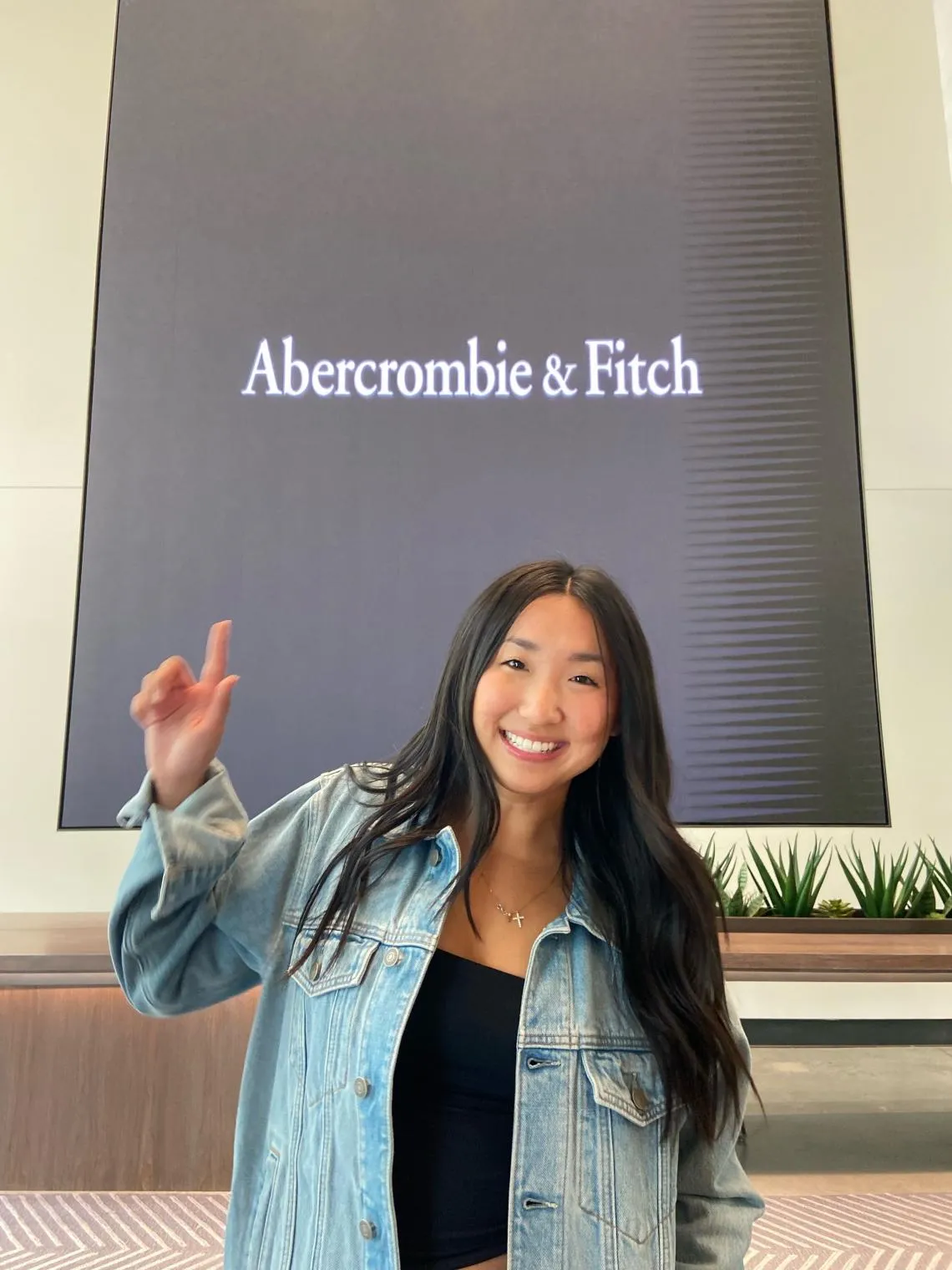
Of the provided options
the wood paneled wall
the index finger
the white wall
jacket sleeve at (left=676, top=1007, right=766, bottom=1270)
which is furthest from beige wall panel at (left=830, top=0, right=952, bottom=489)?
the index finger

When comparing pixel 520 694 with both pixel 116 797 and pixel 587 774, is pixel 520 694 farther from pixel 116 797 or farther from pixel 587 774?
pixel 116 797

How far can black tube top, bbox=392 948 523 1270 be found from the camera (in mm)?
869

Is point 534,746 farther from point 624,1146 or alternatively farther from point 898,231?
point 898,231

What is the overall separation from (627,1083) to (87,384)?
3930 mm

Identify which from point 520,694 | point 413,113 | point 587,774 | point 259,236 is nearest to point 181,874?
point 520,694

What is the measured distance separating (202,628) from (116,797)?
2.41ft

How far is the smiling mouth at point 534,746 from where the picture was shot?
95cm

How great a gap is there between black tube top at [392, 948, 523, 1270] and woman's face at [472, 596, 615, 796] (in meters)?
0.22

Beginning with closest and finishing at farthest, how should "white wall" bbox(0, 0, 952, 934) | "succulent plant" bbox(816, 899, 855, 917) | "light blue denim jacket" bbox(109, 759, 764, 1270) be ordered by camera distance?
"light blue denim jacket" bbox(109, 759, 764, 1270) < "succulent plant" bbox(816, 899, 855, 917) < "white wall" bbox(0, 0, 952, 934)

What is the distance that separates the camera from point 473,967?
94 centimetres

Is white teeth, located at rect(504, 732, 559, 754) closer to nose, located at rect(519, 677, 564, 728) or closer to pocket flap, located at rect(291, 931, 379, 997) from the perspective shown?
nose, located at rect(519, 677, 564, 728)

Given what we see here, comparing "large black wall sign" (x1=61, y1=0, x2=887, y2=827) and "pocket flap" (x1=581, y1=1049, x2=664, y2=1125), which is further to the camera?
"large black wall sign" (x1=61, y1=0, x2=887, y2=827)

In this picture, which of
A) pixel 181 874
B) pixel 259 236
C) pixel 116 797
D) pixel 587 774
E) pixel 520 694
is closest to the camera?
pixel 181 874

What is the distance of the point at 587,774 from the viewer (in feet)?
3.59
